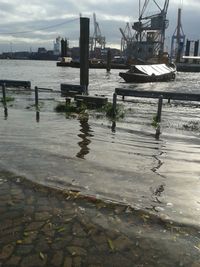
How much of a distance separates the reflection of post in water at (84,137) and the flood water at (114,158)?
0.03 m

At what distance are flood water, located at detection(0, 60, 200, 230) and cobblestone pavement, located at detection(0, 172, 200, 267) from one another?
506 mm

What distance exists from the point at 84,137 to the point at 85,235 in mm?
6531

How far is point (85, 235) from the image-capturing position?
4820mm

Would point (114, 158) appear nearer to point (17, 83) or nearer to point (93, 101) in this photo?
point (93, 101)

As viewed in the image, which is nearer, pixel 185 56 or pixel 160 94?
pixel 160 94

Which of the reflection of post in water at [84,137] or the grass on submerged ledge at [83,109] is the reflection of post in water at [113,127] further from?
the grass on submerged ledge at [83,109]

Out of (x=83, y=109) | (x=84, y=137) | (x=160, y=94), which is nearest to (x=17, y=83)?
(x=83, y=109)

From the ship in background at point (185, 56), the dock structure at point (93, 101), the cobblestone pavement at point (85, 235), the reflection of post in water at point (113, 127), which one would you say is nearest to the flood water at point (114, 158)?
the reflection of post in water at point (113, 127)

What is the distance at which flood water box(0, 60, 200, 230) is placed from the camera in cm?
640

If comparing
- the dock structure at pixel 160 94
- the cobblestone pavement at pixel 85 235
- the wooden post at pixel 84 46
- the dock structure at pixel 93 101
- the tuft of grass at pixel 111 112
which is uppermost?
the wooden post at pixel 84 46

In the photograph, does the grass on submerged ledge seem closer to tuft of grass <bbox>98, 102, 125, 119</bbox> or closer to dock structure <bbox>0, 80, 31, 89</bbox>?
tuft of grass <bbox>98, 102, 125, 119</bbox>

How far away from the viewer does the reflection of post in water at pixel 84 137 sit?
9204mm

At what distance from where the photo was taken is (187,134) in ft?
Answer: 39.9

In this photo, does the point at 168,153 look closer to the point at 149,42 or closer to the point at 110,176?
the point at 110,176
